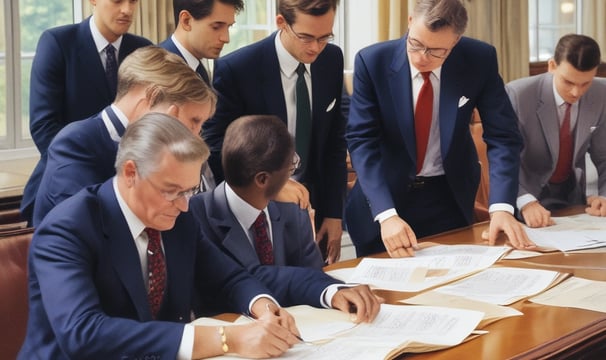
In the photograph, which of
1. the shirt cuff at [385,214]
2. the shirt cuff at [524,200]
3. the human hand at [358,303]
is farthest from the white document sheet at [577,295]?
the shirt cuff at [524,200]

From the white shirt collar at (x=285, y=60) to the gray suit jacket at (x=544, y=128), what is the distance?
3.61 ft

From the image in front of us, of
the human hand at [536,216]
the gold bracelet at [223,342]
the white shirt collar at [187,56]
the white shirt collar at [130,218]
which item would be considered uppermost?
the white shirt collar at [187,56]

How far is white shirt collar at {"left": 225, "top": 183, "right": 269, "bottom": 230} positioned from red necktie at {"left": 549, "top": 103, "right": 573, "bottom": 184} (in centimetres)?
172

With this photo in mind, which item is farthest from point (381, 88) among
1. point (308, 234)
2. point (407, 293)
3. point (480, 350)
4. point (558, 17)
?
point (558, 17)

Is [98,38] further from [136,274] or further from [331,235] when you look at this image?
[136,274]

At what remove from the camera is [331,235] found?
3.39 metres

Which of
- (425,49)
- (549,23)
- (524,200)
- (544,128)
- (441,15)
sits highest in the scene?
(549,23)

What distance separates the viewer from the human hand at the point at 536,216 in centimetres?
338

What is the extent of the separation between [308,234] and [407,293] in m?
0.40

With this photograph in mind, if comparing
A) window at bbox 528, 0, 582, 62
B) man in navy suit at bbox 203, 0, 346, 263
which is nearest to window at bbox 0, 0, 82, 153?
man in navy suit at bbox 203, 0, 346, 263

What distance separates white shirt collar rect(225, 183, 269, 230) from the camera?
2.59 metres

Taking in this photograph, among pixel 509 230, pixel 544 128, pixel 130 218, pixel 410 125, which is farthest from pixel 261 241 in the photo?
pixel 544 128

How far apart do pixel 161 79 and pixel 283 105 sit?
0.87 m

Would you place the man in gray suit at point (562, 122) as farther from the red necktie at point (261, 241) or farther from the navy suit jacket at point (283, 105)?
the red necktie at point (261, 241)
